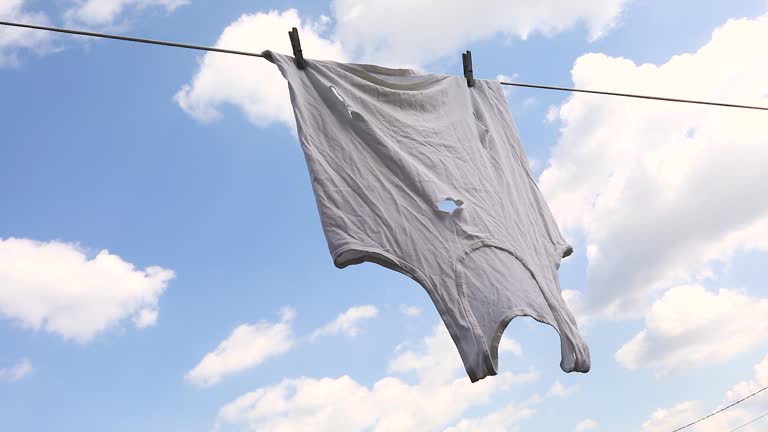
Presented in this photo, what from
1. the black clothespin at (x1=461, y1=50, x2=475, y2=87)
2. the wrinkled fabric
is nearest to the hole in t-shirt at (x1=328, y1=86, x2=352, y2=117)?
the wrinkled fabric

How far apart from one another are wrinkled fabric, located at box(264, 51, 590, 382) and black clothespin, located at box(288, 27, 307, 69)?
0.08ft

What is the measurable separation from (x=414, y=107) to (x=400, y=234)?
0.76m

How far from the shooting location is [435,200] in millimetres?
2414

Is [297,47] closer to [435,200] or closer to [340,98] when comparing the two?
[340,98]

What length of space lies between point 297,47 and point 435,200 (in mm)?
788

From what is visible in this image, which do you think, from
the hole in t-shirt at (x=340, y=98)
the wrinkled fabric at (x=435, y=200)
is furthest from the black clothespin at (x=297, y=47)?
the hole in t-shirt at (x=340, y=98)

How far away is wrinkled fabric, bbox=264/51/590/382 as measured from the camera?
2207 mm

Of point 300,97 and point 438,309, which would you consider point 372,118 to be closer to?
point 300,97

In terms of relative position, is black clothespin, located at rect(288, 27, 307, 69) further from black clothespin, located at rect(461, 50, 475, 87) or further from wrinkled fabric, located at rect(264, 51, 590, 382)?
black clothespin, located at rect(461, 50, 475, 87)

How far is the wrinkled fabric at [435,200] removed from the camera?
→ 2207 mm

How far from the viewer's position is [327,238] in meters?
2.18

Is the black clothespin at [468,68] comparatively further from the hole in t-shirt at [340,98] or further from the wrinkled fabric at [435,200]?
the hole in t-shirt at [340,98]

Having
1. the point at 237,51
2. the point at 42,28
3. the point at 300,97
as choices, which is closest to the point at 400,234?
the point at 300,97

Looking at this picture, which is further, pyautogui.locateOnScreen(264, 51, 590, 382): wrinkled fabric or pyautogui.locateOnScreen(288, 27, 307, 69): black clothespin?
pyautogui.locateOnScreen(288, 27, 307, 69): black clothespin
